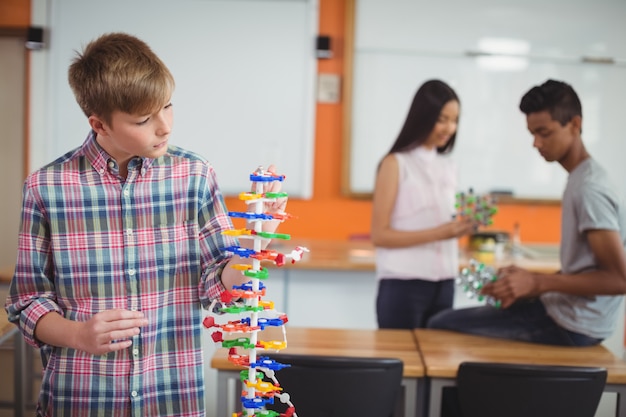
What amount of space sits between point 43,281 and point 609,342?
3.29 metres

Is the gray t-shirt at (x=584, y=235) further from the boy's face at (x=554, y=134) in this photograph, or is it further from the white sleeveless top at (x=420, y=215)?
the white sleeveless top at (x=420, y=215)

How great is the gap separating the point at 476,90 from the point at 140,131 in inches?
148

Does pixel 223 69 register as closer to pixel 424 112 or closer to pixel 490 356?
pixel 424 112

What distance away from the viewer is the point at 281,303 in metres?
3.76

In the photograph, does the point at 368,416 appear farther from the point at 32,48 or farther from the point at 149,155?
the point at 32,48

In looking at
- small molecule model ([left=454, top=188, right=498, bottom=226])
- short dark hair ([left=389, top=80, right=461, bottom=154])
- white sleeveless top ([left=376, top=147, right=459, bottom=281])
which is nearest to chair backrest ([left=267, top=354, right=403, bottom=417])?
white sleeveless top ([left=376, top=147, right=459, bottom=281])

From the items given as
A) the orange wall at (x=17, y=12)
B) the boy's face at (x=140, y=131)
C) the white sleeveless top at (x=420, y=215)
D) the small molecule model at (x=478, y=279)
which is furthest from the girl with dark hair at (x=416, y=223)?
the orange wall at (x=17, y=12)

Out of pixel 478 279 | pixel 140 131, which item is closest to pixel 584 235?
pixel 478 279

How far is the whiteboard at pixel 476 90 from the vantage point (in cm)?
464

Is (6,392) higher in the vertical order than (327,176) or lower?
lower

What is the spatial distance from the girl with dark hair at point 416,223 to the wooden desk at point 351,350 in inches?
9.3

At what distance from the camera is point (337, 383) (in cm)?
187

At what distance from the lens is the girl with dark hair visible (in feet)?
8.76

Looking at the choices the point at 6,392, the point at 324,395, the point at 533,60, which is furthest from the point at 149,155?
the point at 533,60
